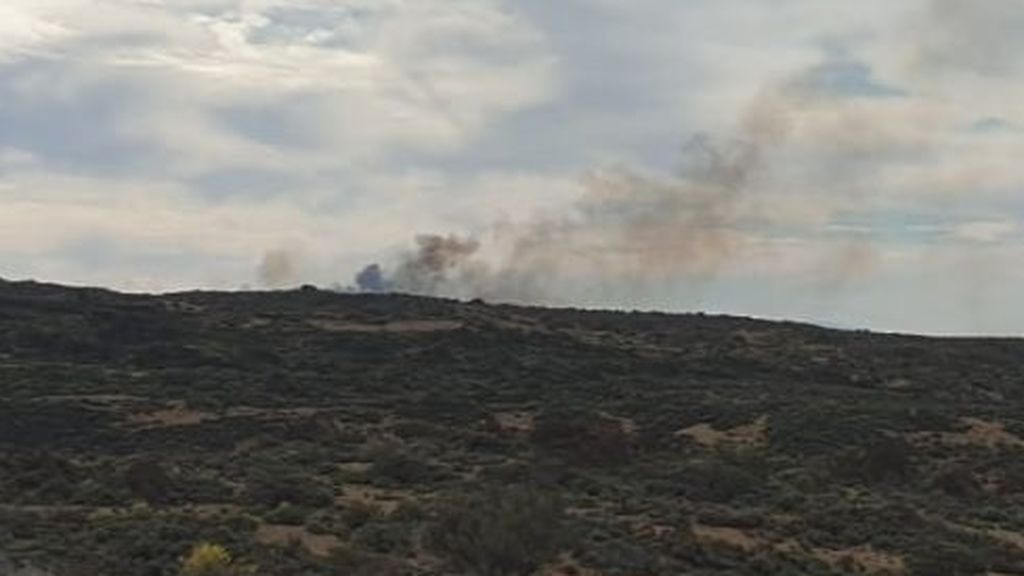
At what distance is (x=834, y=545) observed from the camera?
30344mm

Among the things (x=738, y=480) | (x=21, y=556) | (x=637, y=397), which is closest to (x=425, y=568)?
(x=21, y=556)

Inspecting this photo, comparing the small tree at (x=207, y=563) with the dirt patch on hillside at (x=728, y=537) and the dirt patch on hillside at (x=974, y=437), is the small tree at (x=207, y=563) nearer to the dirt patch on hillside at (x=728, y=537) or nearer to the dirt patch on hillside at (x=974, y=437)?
the dirt patch on hillside at (x=728, y=537)

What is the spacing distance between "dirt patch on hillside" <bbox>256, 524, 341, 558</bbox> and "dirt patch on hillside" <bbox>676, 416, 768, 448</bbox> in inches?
788

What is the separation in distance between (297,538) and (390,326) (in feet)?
191

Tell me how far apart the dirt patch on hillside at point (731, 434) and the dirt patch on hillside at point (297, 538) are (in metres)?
20.0

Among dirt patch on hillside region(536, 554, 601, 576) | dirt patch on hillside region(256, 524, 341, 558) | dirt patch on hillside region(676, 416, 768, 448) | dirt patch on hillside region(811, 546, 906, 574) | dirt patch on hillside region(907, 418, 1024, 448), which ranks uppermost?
dirt patch on hillside region(907, 418, 1024, 448)

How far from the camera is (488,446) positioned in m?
44.2

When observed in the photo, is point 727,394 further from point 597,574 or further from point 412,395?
point 597,574

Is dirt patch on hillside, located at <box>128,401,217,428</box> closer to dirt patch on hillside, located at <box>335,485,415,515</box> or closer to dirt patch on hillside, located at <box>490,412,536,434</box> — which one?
dirt patch on hillside, located at <box>490,412,536,434</box>

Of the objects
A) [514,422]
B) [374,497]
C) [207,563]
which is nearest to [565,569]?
[207,563]

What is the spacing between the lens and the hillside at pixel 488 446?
89.1 ft

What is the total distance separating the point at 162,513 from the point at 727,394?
34.4 metres

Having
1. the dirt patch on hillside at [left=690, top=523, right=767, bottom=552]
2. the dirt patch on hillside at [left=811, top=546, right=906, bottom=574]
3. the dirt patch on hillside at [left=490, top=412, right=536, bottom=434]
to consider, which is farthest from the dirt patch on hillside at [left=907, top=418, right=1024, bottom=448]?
the dirt patch on hillside at [left=811, top=546, right=906, bottom=574]

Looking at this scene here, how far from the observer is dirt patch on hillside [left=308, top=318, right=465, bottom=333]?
83250 millimetres
